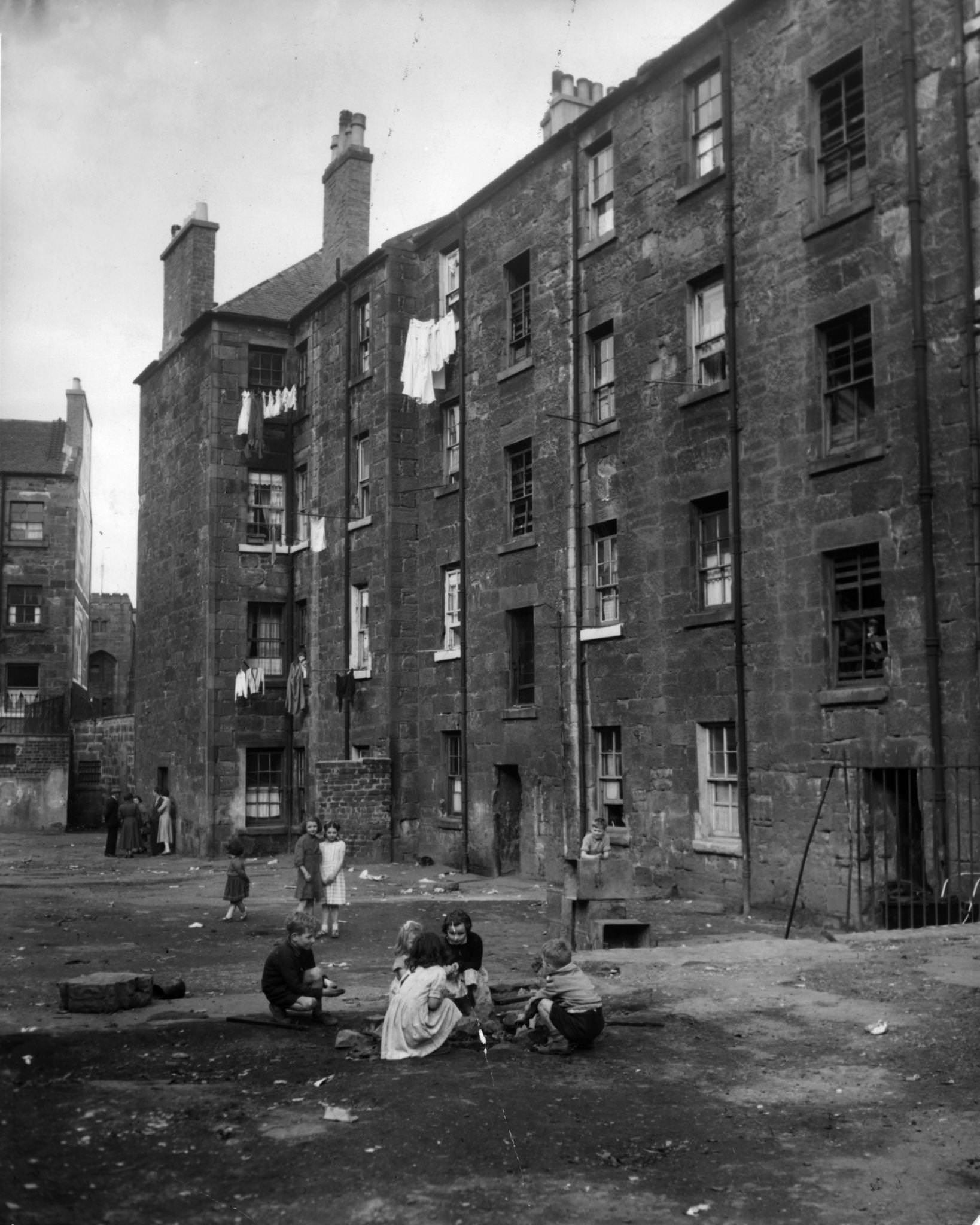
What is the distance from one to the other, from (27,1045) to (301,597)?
2154 centimetres

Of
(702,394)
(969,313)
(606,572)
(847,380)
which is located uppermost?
(702,394)

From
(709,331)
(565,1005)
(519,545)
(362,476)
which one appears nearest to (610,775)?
(519,545)

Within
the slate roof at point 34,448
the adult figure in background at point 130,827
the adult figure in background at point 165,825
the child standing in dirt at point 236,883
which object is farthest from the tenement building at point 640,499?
the slate roof at point 34,448

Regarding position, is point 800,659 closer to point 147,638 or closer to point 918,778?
point 918,778

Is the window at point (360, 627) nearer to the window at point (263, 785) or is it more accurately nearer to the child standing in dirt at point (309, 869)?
the window at point (263, 785)

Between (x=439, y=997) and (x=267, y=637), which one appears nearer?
(x=439, y=997)

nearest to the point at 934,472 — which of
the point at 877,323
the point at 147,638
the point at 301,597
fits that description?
the point at 877,323

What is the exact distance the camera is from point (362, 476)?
28.8m

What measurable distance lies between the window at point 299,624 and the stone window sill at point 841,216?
17.3m

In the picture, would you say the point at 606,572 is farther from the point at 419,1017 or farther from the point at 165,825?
the point at 165,825

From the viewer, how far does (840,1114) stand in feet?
26.2

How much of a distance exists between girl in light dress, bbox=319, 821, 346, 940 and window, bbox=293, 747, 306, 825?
1437 cm

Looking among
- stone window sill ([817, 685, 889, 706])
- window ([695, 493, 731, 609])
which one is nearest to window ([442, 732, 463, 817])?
window ([695, 493, 731, 609])

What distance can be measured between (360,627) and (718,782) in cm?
1169
